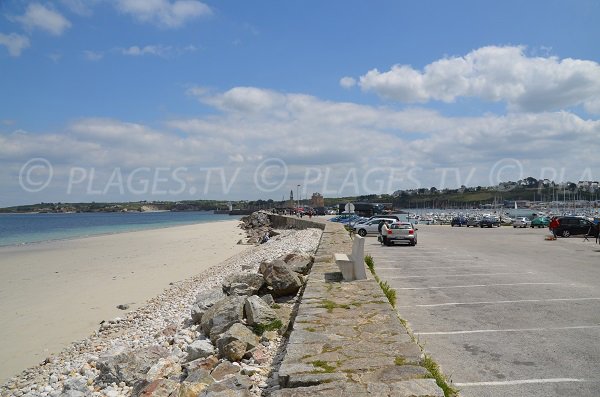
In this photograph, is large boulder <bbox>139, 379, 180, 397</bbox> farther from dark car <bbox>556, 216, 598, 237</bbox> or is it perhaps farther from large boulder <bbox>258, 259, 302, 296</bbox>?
dark car <bbox>556, 216, 598, 237</bbox>

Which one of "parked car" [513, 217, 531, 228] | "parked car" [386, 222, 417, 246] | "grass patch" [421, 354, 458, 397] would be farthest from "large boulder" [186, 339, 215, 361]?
"parked car" [513, 217, 531, 228]

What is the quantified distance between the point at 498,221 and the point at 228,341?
186 feet

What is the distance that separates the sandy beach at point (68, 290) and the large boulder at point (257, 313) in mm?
4964

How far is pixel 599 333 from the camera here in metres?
7.46

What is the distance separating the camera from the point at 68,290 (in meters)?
18.7

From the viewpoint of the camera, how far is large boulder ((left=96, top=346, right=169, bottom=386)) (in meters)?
7.04

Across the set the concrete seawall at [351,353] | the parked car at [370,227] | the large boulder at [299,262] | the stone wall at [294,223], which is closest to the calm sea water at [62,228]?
the stone wall at [294,223]

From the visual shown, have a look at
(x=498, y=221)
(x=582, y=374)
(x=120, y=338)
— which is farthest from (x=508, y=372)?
(x=498, y=221)

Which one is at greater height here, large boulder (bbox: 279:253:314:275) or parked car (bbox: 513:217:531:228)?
large boulder (bbox: 279:253:314:275)

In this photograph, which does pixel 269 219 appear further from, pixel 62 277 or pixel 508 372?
pixel 508 372

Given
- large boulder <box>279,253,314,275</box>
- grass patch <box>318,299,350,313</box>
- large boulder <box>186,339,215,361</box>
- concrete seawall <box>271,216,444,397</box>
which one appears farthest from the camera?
large boulder <box>279,253,314,275</box>

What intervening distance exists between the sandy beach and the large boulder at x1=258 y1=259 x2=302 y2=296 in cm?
514

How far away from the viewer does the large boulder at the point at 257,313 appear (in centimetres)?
779

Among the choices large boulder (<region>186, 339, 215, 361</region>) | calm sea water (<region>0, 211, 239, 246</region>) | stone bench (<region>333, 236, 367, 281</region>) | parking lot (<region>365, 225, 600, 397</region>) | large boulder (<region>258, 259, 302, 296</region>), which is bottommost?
calm sea water (<region>0, 211, 239, 246</region>)
